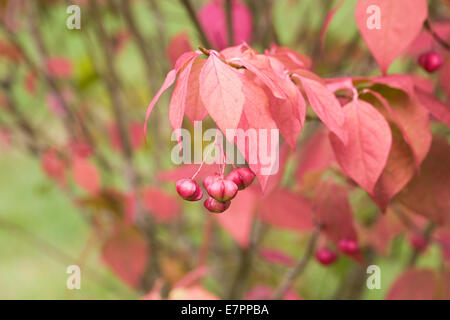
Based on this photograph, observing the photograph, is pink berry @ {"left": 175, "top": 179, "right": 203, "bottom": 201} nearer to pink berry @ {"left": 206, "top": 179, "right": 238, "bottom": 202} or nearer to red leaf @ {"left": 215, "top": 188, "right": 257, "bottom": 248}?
pink berry @ {"left": 206, "top": 179, "right": 238, "bottom": 202}

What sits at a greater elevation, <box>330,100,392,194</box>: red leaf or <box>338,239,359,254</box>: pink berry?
<box>330,100,392,194</box>: red leaf

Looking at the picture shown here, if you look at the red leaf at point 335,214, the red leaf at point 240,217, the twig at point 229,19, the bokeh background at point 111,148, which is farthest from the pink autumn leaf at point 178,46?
the red leaf at point 335,214

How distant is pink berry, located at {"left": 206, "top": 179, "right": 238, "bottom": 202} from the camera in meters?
0.44

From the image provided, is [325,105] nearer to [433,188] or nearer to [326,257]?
[433,188]

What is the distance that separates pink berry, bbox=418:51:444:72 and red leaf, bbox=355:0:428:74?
135 mm

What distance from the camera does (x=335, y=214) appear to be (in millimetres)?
702

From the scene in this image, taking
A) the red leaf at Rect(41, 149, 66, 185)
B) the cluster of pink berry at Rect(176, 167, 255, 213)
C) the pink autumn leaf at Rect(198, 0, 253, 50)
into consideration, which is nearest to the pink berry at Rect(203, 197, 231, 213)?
the cluster of pink berry at Rect(176, 167, 255, 213)

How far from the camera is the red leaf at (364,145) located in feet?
1.57

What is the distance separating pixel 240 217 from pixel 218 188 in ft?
1.23

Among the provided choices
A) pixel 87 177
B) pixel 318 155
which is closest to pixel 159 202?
pixel 87 177

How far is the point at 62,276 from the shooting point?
1.99 meters
